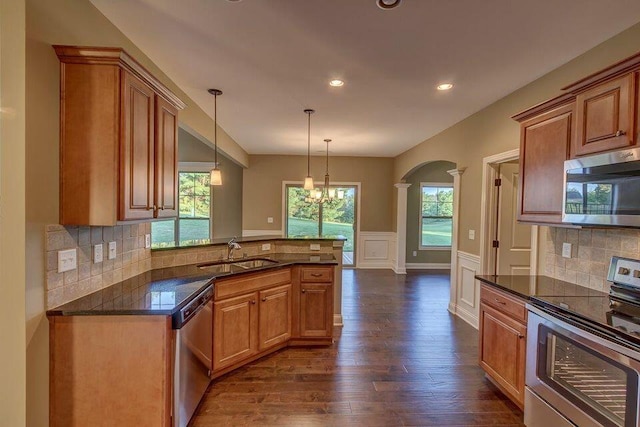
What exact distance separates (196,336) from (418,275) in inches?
232

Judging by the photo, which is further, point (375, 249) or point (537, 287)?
point (375, 249)

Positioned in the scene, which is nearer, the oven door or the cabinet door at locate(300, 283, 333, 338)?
the oven door

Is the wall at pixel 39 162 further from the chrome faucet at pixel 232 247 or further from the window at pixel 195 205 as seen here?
the window at pixel 195 205

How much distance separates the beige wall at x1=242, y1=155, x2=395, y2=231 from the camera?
7.58 metres

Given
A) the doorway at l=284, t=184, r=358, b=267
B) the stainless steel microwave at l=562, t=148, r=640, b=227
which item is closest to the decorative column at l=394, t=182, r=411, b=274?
the doorway at l=284, t=184, r=358, b=267

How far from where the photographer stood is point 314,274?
336 cm

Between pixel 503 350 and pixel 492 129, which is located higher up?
pixel 492 129

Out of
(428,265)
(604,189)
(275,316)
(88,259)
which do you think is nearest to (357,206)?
(428,265)

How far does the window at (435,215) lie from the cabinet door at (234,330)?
19.8 ft

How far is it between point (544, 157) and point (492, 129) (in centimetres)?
140

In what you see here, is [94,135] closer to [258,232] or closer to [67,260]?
[67,260]

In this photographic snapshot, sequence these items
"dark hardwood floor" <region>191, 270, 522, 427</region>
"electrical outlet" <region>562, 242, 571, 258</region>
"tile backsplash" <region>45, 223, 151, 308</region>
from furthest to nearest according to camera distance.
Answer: "electrical outlet" <region>562, 242, 571, 258</region>
"dark hardwood floor" <region>191, 270, 522, 427</region>
"tile backsplash" <region>45, 223, 151, 308</region>

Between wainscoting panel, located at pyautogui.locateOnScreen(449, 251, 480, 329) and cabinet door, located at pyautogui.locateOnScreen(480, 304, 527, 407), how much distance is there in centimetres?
139

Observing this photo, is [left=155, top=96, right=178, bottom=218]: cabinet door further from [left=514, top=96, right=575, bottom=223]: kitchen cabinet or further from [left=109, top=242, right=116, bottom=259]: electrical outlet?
[left=514, top=96, right=575, bottom=223]: kitchen cabinet
